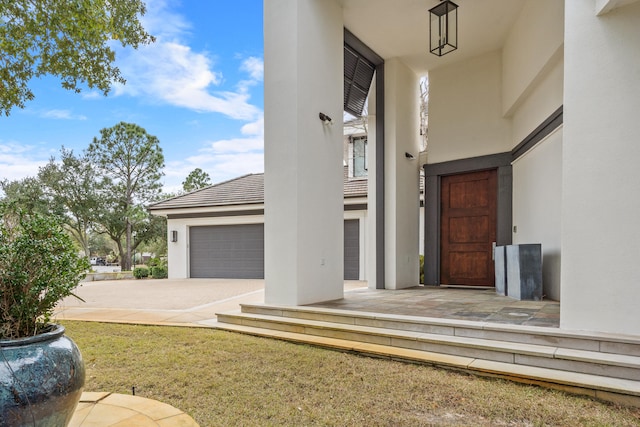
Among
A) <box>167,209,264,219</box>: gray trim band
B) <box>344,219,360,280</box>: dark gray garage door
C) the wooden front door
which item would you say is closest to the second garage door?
<box>167,209,264,219</box>: gray trim band

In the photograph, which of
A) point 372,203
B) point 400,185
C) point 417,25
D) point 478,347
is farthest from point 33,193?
point 478,347

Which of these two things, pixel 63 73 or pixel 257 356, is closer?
pixel 257 356

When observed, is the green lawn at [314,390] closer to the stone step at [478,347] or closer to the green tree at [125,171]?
the stone step at [478,347]

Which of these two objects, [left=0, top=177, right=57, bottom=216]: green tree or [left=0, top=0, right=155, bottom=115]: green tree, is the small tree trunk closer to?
[left=0, top=177, right=57, bottom=216]: green tree

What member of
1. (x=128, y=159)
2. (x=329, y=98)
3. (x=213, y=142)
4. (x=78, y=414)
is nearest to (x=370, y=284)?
(x=329, y=98)

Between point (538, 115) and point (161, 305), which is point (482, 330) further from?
point (161, 305)

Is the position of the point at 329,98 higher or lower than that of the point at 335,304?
higher

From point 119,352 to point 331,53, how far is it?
5.00m

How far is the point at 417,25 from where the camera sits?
21.8 feet

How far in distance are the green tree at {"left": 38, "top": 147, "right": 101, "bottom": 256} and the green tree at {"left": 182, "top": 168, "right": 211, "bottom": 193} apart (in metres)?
7.36

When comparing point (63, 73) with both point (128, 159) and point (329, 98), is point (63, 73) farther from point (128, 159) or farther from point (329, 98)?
point (128, 159)

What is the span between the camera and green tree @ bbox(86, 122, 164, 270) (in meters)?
20.9

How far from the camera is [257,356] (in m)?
3.85

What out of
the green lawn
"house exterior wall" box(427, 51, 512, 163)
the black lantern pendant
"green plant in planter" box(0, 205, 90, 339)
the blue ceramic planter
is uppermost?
the black lantern pendant
